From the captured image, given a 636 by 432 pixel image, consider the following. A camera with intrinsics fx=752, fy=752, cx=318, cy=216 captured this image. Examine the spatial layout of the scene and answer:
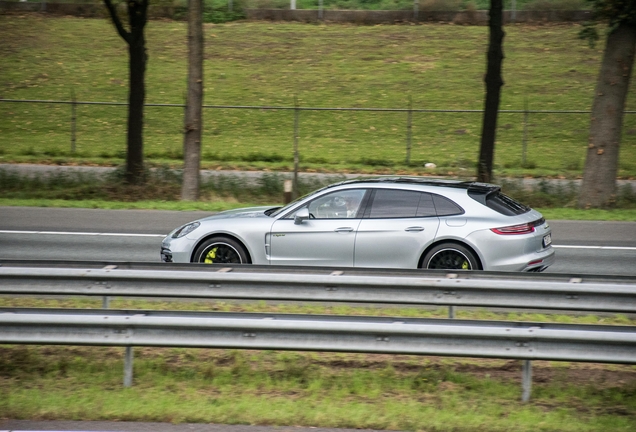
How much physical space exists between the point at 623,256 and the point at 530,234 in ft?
14.0

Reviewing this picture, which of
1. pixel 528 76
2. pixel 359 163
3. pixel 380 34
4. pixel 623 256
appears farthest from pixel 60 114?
pixel 623 256

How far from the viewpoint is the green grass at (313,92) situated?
86.3 ft

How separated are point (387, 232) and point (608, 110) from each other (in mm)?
10009

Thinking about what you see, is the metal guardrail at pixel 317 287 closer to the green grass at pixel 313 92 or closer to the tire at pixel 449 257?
the tire at pixel 449 257

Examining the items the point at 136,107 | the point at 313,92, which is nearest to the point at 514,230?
the point at 136,107

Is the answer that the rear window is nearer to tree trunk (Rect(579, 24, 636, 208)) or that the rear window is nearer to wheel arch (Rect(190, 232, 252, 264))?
wheel arch (Rect(190, 232, 252, 264))

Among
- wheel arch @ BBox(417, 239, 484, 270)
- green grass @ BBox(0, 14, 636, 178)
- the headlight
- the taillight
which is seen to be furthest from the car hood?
green grass @ BBox(0, 14, 636, 178)

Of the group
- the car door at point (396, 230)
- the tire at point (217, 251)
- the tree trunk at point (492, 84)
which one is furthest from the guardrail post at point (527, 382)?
the tree trunk at point (492, 84)

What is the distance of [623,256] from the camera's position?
12734 mm

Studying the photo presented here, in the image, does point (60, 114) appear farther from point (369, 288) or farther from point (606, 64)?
point (369, 288)

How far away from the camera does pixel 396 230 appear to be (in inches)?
374

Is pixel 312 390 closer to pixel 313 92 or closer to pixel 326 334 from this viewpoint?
pixel 326 334

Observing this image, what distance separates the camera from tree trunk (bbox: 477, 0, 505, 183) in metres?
18.3

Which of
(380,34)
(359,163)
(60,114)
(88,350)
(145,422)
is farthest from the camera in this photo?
(380,34)
